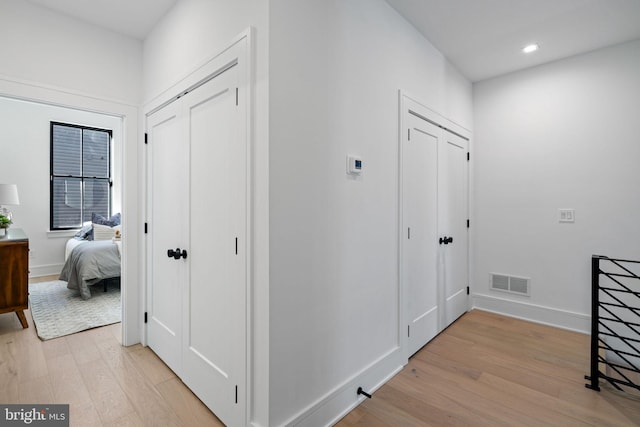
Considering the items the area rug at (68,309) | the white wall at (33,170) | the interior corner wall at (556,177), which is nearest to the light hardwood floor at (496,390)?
the interior corner wall at (556,177)

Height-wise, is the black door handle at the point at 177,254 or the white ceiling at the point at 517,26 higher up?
the white ceiling at the point at 517,26

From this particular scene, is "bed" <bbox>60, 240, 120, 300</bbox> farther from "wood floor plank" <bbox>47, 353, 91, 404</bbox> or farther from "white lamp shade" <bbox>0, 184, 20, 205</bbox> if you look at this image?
"wood floor plank" <bbox>47, 353, 91, 404</bbox>

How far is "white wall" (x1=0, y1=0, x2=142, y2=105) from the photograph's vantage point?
2096mm

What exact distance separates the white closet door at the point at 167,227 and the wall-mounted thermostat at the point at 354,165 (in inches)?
44.2

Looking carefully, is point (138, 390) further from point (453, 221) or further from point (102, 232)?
→ point (102, 232)

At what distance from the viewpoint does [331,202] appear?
1731 mm

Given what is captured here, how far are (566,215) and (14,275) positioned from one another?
5619 mm

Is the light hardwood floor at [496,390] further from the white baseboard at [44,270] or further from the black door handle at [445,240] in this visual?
the white baseboard at [44,270]

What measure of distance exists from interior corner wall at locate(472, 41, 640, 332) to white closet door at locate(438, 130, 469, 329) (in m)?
0.33

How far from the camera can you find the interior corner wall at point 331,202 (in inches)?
57.6

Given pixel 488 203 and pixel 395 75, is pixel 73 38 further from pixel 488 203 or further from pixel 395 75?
pixel 488 203

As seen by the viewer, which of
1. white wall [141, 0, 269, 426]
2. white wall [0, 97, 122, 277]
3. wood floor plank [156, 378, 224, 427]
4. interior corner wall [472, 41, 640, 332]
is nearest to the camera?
white wall [141, 0, 269, 426]

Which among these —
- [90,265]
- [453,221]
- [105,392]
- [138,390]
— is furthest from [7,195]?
[453,221]

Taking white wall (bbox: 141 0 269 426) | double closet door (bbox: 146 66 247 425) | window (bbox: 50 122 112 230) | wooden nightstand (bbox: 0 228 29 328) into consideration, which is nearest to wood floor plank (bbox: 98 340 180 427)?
double closet door (bbox: 146 66 247 425)
